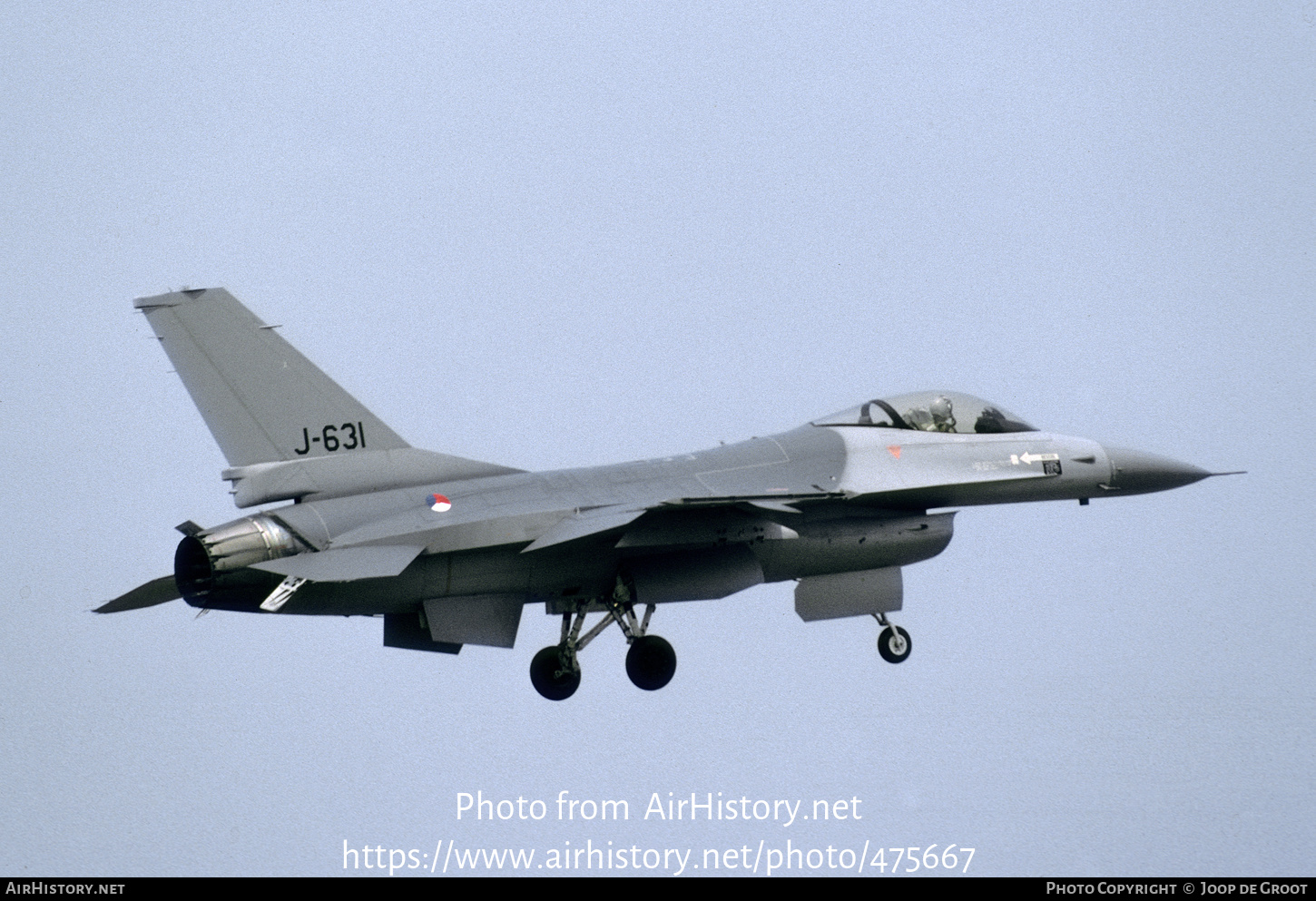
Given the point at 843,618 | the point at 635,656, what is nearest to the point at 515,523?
the point at 635,656

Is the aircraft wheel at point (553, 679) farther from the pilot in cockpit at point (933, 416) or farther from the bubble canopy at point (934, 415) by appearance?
the pilot in cockpit at point (933, 416)

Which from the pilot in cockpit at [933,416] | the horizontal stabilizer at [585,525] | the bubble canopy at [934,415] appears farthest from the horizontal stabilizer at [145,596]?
the pilot in cockpit at [933,416]

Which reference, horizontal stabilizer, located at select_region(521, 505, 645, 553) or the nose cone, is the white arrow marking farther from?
horizontal stabilizer, located at select_region(521, 505, 645, 553)

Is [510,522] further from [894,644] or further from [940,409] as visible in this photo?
[940,409]

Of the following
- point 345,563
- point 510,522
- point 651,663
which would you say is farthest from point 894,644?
point 345,563

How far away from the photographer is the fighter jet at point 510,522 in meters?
17.3

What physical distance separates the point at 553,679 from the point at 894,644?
345cm

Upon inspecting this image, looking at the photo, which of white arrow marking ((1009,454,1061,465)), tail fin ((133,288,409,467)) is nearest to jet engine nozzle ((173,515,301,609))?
tail fin ((133,288,409,467))

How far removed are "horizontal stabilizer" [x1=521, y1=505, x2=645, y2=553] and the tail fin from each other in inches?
74.7

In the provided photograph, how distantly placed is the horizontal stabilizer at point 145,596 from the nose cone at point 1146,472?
362 inches

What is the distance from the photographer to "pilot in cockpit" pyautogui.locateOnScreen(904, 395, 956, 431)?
805 inches

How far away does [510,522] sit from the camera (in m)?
17.9

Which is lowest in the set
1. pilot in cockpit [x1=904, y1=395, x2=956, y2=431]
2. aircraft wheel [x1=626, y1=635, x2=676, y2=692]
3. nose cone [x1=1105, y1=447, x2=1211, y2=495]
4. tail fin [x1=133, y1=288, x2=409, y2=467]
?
aircraft wheel [x1=626, y1=635, x2=676, y2=692]

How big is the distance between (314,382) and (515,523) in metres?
2.16
